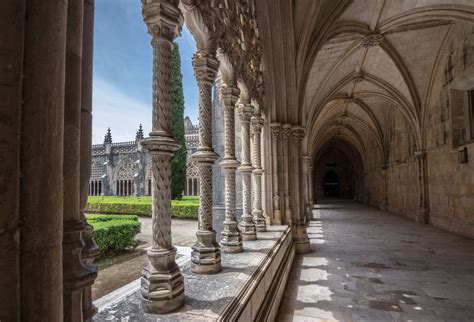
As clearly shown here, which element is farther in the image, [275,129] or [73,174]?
[275,129]

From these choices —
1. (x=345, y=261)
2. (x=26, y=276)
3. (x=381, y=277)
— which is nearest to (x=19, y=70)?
(x=26, y=276)

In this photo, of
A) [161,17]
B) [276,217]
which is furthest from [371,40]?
[161,17]

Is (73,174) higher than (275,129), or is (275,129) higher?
(275,129)

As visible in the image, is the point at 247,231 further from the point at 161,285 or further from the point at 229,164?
the point at 161,285

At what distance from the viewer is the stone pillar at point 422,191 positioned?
9422 millimetres

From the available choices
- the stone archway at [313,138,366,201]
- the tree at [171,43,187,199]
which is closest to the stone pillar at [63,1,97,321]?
the tree at [171,43,187,199]

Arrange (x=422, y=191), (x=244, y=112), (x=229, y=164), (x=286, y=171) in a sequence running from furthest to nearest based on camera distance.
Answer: (x=422, y=191), (x=286, y=171), (x=244, y=112), (x=229, y=164)

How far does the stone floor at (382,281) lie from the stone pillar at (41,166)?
2.51 m

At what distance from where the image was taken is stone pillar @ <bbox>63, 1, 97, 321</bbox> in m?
0.79

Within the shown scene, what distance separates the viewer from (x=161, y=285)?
1.44 m

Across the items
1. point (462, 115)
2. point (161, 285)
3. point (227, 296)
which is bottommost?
point (227, 296)

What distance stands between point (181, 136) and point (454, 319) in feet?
44.1

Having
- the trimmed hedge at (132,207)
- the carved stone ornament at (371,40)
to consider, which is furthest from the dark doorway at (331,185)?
the carved stone ornament at (371,40)

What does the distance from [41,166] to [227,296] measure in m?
1.25
